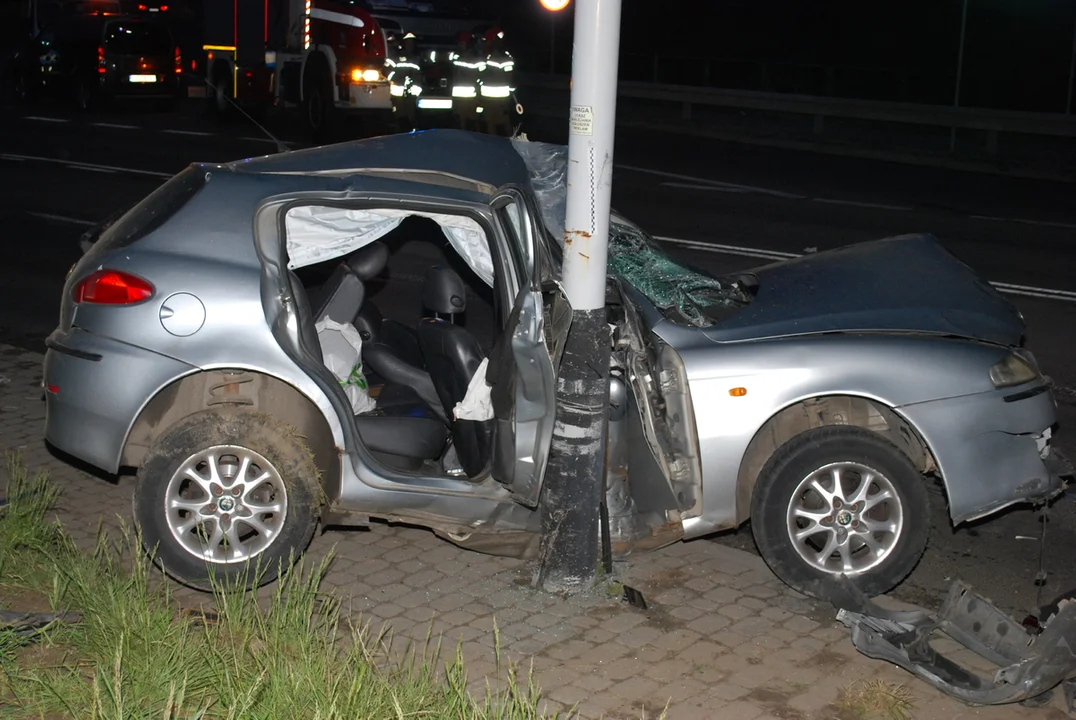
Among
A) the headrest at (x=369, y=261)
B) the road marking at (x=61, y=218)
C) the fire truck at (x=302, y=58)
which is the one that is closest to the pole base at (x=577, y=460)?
the headrest at (x=369, y=261)

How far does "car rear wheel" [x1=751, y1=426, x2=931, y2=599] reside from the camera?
534cm

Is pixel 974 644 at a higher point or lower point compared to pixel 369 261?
lower

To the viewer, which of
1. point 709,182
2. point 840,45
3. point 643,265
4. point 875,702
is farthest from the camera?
point 840,45

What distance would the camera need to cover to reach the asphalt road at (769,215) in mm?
6418

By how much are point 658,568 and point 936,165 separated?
1547 centimetres

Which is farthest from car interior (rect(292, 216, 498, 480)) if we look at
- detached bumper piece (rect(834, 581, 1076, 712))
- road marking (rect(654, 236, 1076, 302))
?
road marking (rect(654, 236, 1076, 302))

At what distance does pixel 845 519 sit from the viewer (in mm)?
5406

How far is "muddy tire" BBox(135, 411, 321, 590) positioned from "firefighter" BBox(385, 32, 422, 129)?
48.4ft

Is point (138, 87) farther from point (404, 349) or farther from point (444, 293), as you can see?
point (444, 293)

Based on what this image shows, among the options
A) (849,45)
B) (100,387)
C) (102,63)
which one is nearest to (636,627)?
(100,387)

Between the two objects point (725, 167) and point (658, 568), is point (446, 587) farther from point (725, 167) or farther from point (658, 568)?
point (725, 167)

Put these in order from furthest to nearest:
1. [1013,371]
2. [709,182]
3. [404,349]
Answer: [709,182] < [404,349] < [1013,371]

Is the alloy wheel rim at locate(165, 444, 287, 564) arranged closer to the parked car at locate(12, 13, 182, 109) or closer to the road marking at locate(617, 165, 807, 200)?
the road marking at locate(617, 165, 807, 200)

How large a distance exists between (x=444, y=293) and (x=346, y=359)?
1.96ft
